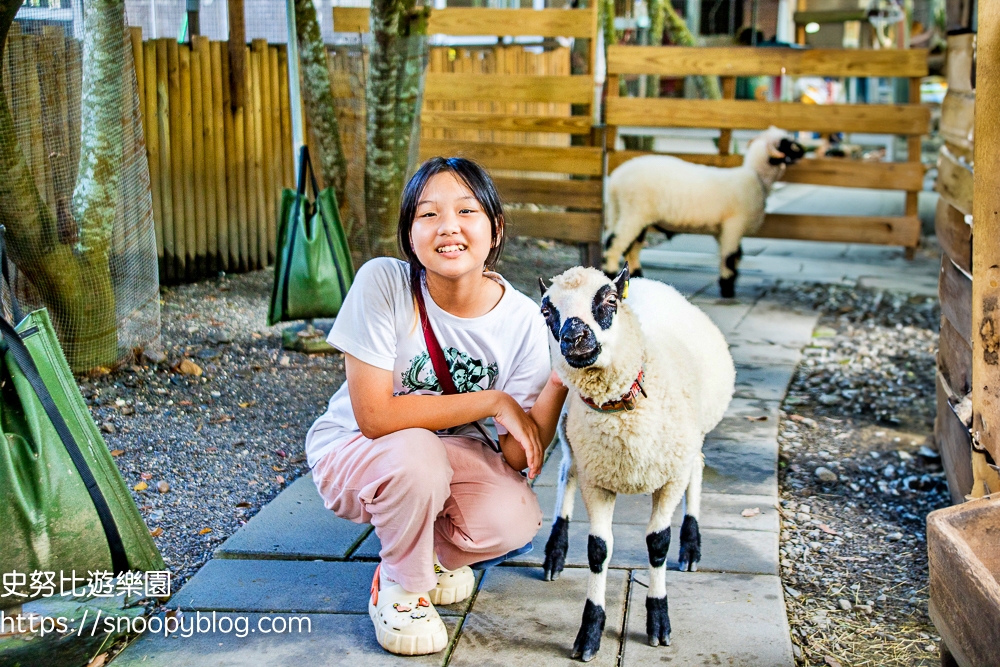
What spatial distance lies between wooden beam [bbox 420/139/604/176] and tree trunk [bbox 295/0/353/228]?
87.6 inches

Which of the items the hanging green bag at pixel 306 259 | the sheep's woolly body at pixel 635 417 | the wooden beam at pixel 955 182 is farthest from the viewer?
the hanging green bag at pixel 306 259

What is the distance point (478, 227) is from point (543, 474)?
193cm

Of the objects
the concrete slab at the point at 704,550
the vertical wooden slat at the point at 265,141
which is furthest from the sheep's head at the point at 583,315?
the vertical wooden slat at the point at 265,141

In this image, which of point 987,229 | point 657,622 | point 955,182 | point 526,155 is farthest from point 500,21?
point 657,622

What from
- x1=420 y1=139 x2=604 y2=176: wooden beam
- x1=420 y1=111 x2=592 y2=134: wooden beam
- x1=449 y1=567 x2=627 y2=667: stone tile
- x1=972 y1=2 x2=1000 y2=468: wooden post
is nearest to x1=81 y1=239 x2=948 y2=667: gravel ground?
x1=449 y1=567 x2=627 y2=667: stone tile

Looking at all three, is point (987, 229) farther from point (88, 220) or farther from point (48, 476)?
point (88, 220)

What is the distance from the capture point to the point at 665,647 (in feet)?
9.93

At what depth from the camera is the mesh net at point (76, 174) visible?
5.05 m

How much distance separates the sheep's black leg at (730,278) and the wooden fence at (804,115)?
92 cm

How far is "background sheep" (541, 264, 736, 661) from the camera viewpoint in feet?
8.88

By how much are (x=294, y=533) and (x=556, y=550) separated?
3.35ft

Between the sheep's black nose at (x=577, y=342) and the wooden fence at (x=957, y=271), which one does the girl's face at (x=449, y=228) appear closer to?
the sheep's black nose at (x=577, y=342)

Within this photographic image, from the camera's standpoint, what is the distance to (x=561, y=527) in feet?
11.6

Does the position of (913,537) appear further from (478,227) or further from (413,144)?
(413,144)
